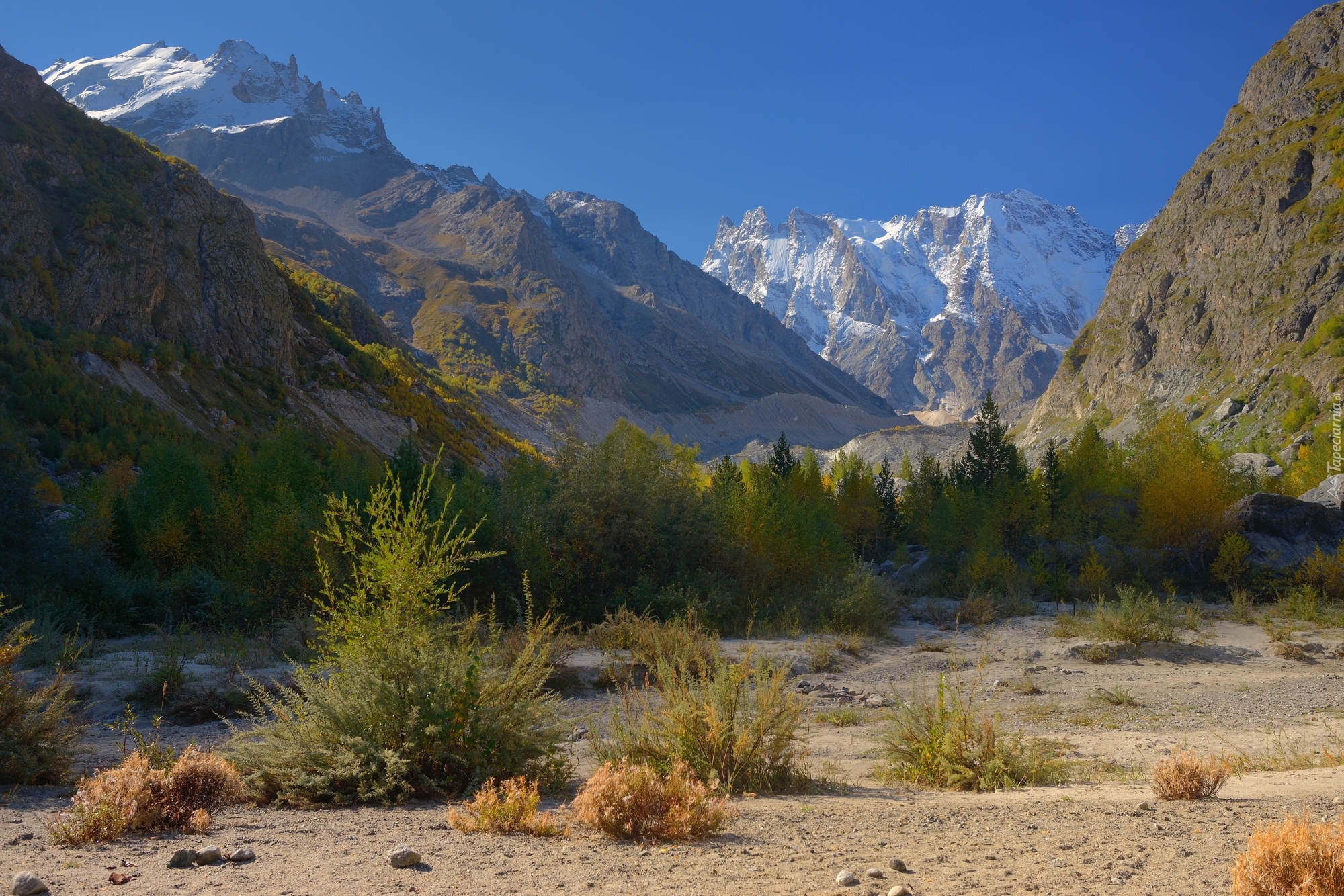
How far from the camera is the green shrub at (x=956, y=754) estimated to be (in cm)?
637

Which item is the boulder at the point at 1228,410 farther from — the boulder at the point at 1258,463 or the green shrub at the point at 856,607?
the green shrub at the point at 856,607

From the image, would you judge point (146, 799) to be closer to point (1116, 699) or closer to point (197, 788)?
point (197, 788)

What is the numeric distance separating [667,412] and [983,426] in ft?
401

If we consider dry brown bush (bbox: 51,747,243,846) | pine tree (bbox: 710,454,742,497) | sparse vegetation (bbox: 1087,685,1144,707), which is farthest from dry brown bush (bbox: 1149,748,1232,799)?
pine tree (bbox: 710,454,742,497)

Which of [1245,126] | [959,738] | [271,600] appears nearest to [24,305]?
[271,600]

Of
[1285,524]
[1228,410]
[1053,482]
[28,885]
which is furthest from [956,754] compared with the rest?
[1228,410]

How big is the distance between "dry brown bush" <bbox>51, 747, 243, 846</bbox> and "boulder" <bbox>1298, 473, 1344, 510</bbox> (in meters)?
35.1

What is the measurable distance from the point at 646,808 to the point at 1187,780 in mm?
3915

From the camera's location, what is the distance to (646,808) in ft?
15.7

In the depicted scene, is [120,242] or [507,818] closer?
[507,818]

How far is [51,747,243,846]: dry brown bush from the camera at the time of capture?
14.5 ft

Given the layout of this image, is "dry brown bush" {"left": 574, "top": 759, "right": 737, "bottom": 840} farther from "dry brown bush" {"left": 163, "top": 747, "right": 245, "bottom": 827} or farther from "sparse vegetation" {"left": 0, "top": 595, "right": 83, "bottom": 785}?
"sparse vegetation" {"left": 0, "top": 595, "right": 83, "bottom": 785}

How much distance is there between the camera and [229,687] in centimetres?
934

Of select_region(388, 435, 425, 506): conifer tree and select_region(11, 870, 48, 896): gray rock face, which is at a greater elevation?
select_region(388, 435, 425, 506): conifer tree
